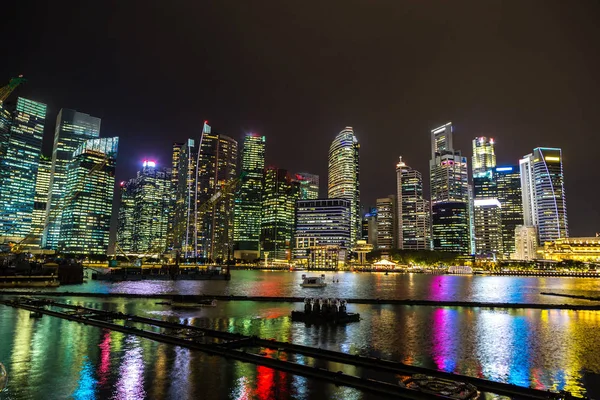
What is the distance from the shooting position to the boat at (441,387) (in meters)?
12.8

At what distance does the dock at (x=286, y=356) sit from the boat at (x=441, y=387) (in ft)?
1.62

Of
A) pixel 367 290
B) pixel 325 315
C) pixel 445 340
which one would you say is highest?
pixel 325 315

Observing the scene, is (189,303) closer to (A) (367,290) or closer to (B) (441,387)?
(B) (441,387)

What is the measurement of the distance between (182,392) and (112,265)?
19282 centimetres

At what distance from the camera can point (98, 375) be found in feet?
47.7

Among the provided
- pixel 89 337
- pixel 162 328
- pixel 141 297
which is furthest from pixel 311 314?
pixel 141 297

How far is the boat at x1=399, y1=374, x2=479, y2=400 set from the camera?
1276cm

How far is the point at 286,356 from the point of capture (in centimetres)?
1845

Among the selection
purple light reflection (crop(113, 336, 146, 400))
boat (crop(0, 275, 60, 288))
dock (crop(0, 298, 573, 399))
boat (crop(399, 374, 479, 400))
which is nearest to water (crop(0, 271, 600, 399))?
purple light reflection (crop(113, 336, 146, 400))

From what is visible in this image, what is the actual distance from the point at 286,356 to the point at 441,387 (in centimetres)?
745

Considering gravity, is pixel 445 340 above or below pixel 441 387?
below

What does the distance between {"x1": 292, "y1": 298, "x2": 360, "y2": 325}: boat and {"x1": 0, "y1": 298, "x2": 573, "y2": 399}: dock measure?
32.6 feet

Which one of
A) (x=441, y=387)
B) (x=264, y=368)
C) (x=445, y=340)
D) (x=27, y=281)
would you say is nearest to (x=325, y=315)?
(x=445, y=340)

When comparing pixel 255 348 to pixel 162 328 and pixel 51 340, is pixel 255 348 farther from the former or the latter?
pixel 51 340
